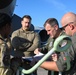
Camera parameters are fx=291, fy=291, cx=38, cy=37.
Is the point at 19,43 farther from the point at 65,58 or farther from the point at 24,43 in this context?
the point at 65,58

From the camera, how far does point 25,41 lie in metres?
6.51

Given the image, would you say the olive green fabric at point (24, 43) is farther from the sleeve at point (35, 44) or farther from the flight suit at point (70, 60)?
the flight suit at point (70, 60)

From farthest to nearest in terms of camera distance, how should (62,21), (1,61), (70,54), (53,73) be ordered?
(53,73), (1,61), (62,21), (70,54)

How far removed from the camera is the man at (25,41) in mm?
6422

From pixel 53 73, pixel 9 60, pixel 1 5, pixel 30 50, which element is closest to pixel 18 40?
pixel 30 50

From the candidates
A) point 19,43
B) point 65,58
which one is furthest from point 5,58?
point 19,43

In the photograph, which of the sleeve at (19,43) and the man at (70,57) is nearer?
the man at (70,57)

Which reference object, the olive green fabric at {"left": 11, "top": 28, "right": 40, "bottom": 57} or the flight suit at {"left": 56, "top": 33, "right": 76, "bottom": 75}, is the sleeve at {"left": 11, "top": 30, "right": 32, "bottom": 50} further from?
the flight suit at {"left": 56, "top": 33, "right": 76, "bottom": 75}

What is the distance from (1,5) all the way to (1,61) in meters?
3.67

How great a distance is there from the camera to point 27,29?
6.66m

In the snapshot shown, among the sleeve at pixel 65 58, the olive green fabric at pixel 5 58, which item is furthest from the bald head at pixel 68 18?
the olive green fabric at pixel 5 58

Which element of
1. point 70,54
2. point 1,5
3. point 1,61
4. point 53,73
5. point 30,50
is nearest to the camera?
point 70,54

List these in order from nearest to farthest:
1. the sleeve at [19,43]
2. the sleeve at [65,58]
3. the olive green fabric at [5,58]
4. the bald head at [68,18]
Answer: the sleeve at [65,58] < the bald head at [68,18] < the olive green fabric at [5,58] < the sleeve at [19,43]

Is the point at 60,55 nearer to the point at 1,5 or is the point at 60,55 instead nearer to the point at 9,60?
the point at 9,60
